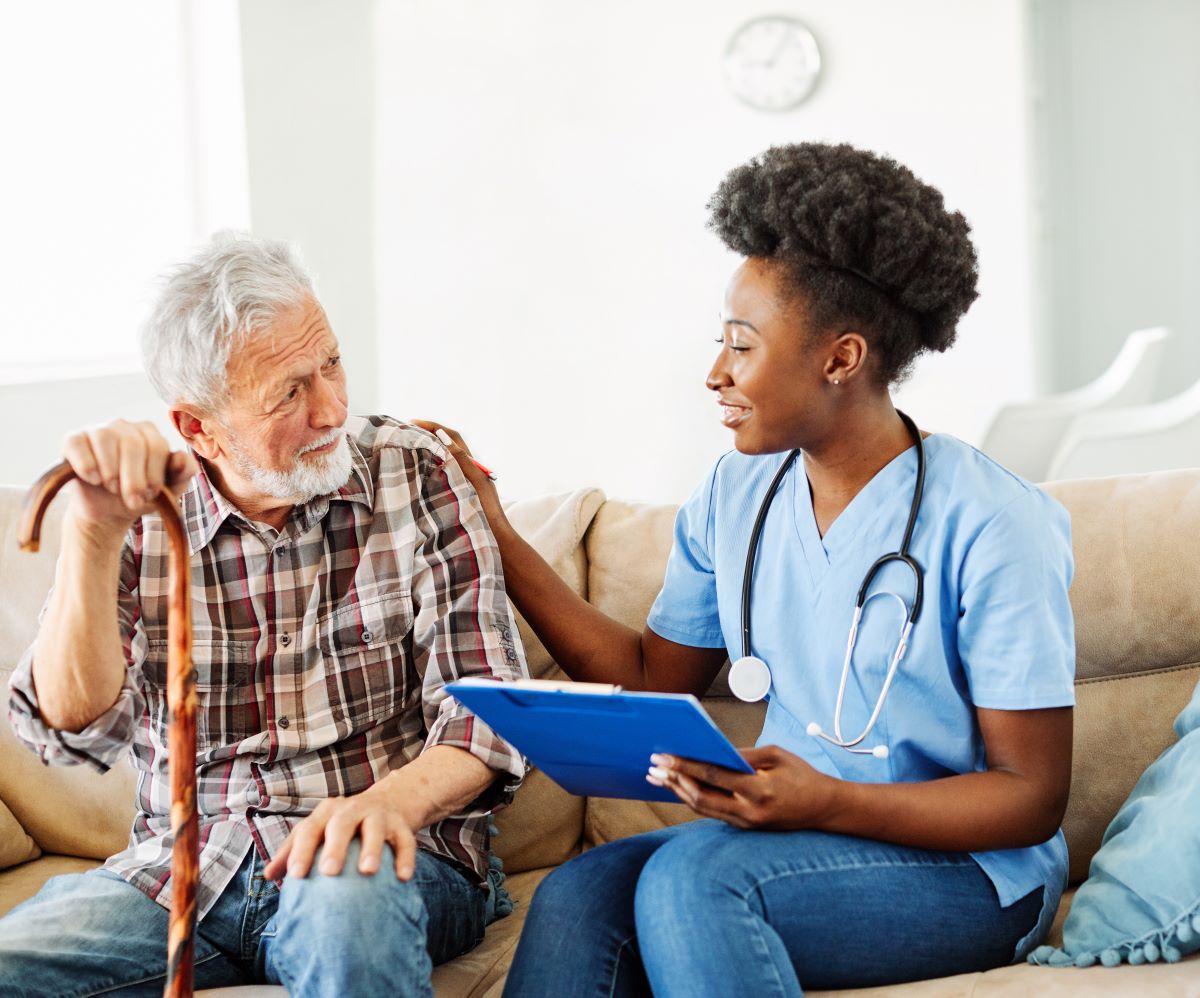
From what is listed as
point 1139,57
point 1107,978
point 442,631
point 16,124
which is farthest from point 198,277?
point 1139,57

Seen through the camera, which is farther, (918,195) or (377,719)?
(377,719)

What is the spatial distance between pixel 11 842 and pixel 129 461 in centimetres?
95

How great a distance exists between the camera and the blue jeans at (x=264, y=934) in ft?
3.90

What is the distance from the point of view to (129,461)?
1148mm

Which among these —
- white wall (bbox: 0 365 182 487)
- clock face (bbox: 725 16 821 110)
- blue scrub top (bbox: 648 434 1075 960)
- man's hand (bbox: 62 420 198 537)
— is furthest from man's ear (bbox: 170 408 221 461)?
clock face (bbox: 725 16 821 110)

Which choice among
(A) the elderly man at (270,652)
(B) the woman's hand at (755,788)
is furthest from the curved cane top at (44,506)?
(B) the woman's hand at (755,788)

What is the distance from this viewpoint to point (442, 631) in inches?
60.6

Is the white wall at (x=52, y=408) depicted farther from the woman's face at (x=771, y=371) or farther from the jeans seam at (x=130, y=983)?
the woman's face at (x=771, y=371)

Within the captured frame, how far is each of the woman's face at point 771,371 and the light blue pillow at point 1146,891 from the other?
55 centimetres

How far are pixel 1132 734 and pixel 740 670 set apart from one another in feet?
1.89

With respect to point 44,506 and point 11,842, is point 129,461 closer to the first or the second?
point 44,506

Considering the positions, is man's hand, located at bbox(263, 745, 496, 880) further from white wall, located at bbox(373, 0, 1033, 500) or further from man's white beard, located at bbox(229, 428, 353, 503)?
white wall, located at bbox(373, 0, 1033, 500)

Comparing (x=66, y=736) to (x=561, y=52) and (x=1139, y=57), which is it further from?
(x=1139, y=57)

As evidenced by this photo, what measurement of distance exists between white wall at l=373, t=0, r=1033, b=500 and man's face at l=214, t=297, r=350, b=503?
3088mm
